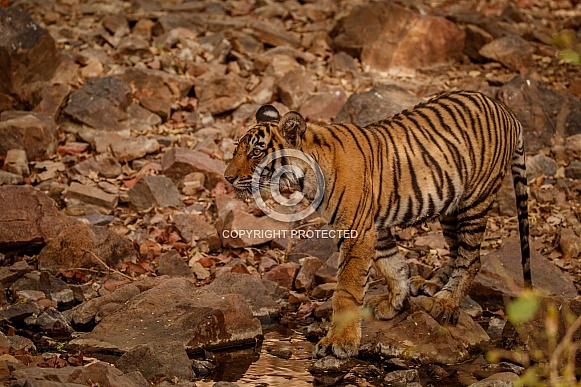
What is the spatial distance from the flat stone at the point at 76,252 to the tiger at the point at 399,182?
2147 mm

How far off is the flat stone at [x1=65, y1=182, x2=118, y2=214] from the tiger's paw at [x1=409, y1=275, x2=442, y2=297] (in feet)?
10.5

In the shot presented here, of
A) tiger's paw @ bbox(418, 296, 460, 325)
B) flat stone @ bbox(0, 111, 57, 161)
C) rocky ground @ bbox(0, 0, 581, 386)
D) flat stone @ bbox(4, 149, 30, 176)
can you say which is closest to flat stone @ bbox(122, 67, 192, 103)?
rocky ground @ bbox(0, 0, 581, 386)

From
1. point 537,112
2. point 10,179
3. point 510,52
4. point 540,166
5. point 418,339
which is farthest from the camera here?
point 510,52

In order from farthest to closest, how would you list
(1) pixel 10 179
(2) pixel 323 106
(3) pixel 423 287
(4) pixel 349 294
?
(2) pixel 323 106 < (1) pixel 10 179 < (3) pixel 423 287 < (4) pixel 349 294

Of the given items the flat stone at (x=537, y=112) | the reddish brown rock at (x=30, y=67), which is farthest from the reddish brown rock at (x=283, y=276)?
the reddish brown rock at (x=30, y=67)

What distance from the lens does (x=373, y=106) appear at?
8.90 m

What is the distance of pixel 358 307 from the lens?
17.9 feet

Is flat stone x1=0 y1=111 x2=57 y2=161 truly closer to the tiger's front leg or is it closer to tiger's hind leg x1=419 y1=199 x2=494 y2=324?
the tiger's front leg

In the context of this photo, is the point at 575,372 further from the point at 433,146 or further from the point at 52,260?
the point at 52,260

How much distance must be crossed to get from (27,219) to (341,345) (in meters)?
3.16

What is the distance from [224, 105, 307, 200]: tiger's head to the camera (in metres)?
5.24

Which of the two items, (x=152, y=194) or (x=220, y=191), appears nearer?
(x=152, y=194)

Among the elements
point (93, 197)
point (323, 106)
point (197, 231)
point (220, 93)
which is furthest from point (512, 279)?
point (220, 93)

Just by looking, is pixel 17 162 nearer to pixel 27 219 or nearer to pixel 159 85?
pixel 27 219
